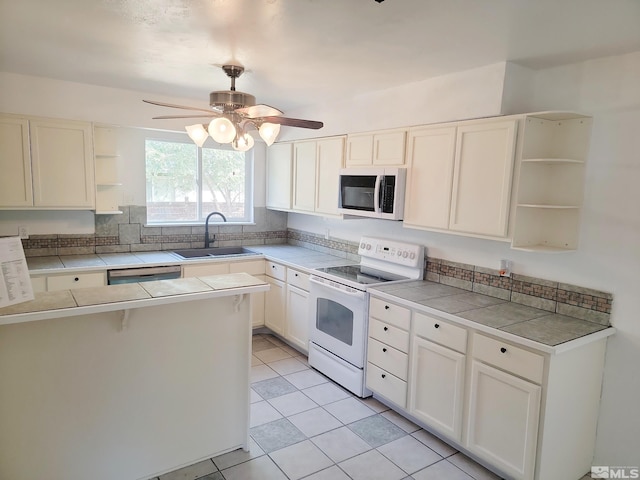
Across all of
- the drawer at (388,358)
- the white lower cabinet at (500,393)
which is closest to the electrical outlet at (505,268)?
the white lower cabinet at (500,393)

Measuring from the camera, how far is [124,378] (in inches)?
84.7

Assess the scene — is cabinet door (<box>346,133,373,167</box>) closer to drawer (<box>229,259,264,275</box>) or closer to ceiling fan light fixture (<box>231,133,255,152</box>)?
ceiling fan light fixture (<box>231,133,255,152</box>)

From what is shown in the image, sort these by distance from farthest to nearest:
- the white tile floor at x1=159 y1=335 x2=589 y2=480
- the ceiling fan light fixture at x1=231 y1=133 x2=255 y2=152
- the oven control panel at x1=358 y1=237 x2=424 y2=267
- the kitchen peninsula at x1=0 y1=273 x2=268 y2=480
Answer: the oven control panel at x1=358 y1=237 x2=424 y2=267, the ceiling fan light fixture at x1=231 y1=133 x2=255 y2=152, the white tile floor at x1=159 y1=335 x2=589 y2=480, the kitchen peninsula at x1=0 y1=273 x2=268 y2=480

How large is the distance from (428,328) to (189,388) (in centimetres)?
151

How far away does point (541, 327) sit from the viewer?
7.59 feet

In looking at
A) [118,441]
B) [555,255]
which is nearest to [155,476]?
[118,441]

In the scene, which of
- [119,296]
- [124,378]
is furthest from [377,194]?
[124,378]

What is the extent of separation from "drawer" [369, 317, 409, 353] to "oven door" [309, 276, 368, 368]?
0.29ft

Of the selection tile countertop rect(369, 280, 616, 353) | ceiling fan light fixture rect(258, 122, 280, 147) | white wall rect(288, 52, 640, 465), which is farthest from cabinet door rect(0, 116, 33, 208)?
white wall rect(288, 52, 640, 465)

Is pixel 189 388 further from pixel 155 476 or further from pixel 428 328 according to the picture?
pixel 428 328

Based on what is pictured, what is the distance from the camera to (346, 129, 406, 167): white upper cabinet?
324cm

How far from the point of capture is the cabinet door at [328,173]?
3856 mm

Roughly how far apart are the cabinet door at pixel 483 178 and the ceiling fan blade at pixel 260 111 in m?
1.29

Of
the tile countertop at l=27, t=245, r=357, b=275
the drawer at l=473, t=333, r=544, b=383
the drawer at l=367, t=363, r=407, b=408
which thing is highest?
the tile countertop at l=27, t=245, r=357, b=275
